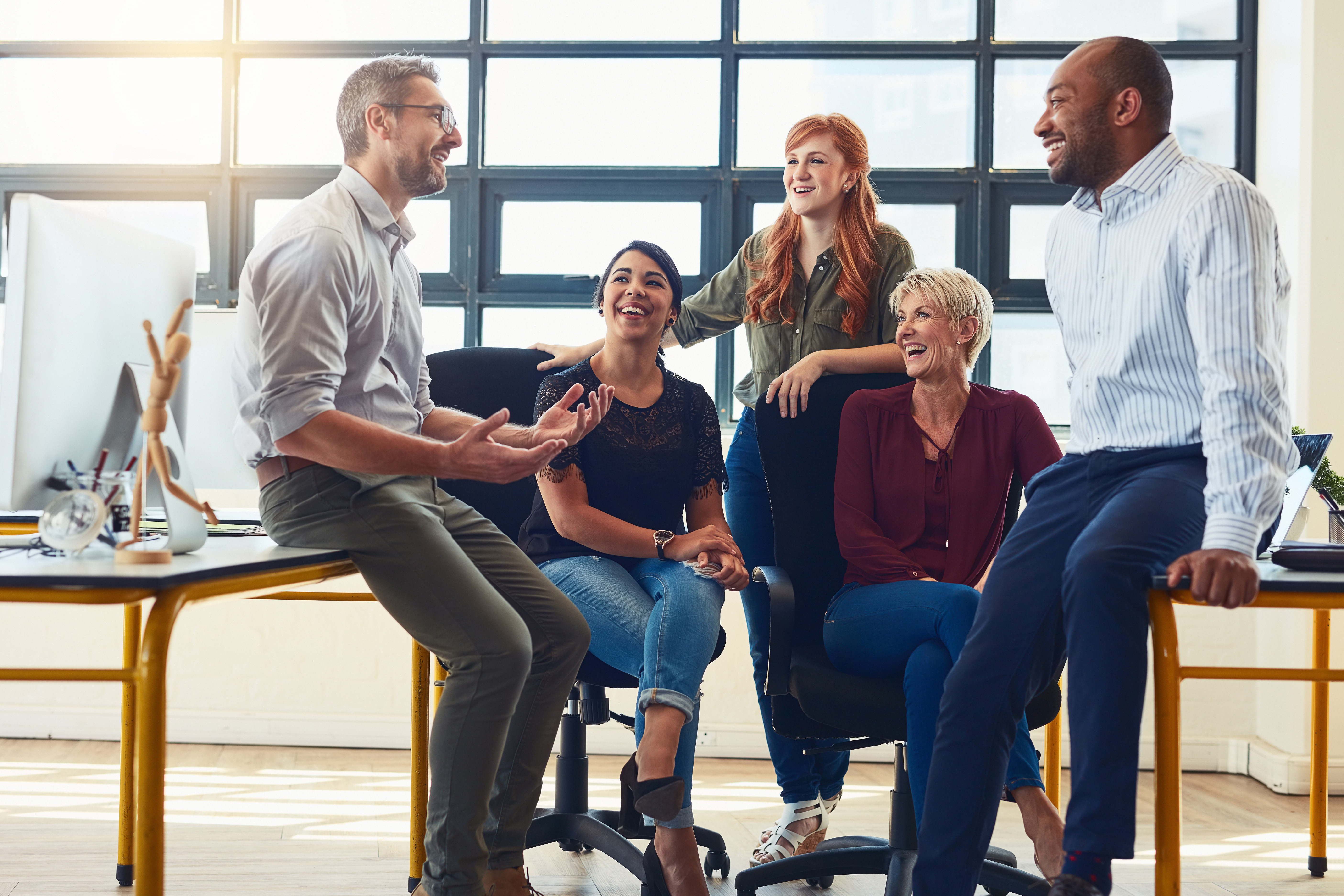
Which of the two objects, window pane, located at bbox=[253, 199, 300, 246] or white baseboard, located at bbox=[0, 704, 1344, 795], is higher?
window pane, located at bbox=[253, 199, 300, 246]

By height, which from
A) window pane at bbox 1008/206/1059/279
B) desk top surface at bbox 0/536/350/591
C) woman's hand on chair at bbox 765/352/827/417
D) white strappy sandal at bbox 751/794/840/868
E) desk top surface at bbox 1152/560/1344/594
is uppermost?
window pane at bbox 1008/206/1059/279

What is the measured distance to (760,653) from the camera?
7.19 ft

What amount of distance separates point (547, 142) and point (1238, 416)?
2.67 m

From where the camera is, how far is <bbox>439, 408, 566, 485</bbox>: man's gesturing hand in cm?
164

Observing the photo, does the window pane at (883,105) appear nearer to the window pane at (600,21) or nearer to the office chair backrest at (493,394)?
the window pane at (600,21)

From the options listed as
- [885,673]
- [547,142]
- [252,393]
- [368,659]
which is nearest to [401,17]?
[547,142]

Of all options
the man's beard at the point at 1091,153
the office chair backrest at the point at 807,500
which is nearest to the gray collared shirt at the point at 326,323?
the office chair backrest at the point at 807,500

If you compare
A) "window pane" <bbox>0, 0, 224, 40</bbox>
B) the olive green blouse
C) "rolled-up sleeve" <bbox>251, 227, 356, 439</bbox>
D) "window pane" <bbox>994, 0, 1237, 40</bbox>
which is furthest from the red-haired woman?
"window pane" <bbox>0, 0, 224, 40</bbox>

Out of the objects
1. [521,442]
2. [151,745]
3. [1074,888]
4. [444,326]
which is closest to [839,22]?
[444,326]

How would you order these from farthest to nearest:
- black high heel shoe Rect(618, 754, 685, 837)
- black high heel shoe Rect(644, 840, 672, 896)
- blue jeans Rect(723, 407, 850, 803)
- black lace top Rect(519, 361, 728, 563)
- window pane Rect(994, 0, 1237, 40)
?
window pane Rect(994, 0, 1237, 40) < blue jeans Rect(723, 407, 850, 803) < black lace top Rect(519, 361, 728, 563) < black high heel shoe Rect(644, 840, 672, 896) < black high heel shoe Rect(618, 754, 685, 837)

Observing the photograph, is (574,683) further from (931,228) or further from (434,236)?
(931,228)

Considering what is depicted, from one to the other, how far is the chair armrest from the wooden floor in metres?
0.60

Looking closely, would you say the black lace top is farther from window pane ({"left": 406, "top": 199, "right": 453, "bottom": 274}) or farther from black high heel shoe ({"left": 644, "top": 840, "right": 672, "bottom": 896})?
window pane ({"left": 406, "top": 199, "right": 453, "bottom": 274})

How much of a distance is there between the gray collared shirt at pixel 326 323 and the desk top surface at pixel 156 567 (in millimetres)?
193
